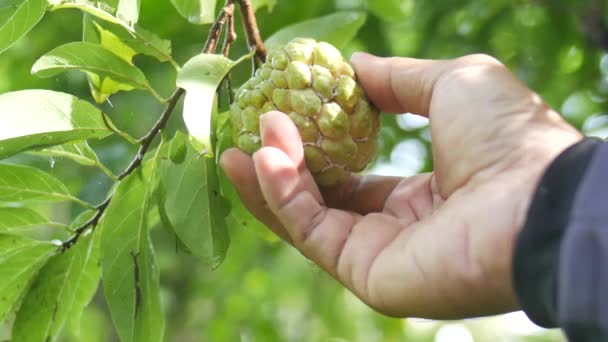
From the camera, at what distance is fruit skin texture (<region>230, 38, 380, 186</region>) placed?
5.27ft

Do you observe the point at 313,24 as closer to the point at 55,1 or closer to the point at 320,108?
the point at 320,108

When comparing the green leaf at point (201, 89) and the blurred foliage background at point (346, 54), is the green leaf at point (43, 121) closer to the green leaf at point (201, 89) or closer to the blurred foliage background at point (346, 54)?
the green leaf at point (201, 89)

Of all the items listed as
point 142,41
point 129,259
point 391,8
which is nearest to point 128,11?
point 142,41

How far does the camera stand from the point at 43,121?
1.56 metres

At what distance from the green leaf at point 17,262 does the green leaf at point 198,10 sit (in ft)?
1.78

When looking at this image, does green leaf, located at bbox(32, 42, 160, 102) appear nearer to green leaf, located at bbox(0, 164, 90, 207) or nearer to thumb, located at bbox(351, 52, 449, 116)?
green leaf, located at bbox(0, 164, 90, 207)

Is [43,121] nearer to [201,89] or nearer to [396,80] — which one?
[201,89]

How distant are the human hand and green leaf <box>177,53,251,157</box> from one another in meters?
0.11

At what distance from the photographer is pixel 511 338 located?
16.3 ft


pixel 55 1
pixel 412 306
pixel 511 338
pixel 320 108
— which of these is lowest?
pixel 511 338

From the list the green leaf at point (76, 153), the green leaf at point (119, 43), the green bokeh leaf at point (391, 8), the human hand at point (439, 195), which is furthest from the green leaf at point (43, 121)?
the green bokeh leaf at point (391, 8)

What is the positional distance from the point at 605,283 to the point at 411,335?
3.40m

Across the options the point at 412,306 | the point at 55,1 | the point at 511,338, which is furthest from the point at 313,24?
the point at 511,338

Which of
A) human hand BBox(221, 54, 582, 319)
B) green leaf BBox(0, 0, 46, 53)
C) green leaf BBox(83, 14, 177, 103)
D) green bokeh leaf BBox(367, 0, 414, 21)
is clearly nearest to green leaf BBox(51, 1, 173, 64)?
green leaf BBox(83, 14, 177, 103)
